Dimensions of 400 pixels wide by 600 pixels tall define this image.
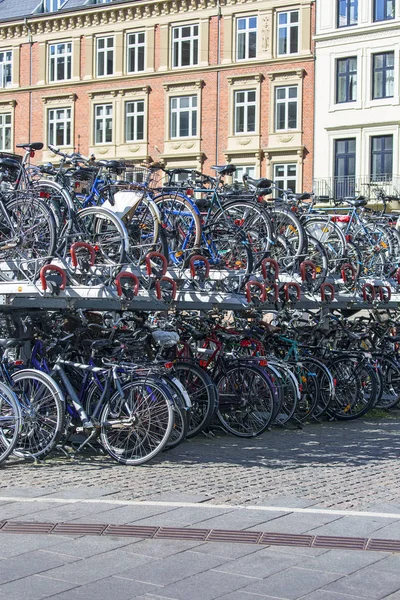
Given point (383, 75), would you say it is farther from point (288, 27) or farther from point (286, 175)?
point (286, 175)

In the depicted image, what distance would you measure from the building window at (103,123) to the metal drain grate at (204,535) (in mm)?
33757

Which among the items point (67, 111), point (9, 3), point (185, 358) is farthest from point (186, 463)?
point (9, 3)

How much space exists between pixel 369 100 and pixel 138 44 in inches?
368

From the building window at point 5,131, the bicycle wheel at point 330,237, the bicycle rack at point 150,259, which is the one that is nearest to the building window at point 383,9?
the building window at point 5,131

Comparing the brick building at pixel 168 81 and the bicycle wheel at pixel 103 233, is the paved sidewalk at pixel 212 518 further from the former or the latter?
the brick building at pixel 168 81

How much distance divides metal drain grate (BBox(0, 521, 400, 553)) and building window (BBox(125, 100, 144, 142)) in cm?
3309

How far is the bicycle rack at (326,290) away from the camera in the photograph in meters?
13.2

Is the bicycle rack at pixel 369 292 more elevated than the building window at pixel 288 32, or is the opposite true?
the building window at pixel 288 32

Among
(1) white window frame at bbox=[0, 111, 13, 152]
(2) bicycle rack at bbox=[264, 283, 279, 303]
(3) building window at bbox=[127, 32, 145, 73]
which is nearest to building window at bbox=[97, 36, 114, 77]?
(3) building window at bbox=[127, 32, 145, 73]

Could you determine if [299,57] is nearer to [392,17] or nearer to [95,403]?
[392,17]

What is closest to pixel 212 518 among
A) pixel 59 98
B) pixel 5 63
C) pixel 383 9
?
pixel 383 9

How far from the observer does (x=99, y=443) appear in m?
10.0

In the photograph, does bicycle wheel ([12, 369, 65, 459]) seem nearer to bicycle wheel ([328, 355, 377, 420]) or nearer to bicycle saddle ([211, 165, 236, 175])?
bicycle saddle ([211, 165, 236, 175])

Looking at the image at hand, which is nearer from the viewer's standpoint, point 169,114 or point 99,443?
point 99,443
